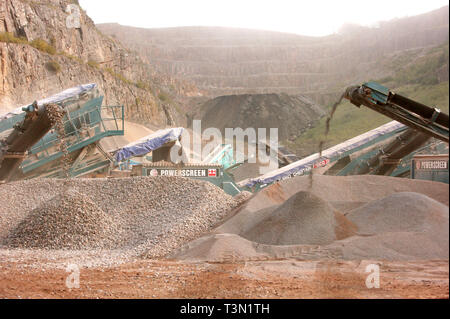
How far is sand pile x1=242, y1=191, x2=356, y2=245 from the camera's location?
21.9 feet

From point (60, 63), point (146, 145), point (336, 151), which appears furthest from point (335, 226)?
point (60, 63)

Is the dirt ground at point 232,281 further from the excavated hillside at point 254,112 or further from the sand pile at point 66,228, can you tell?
the excavated hillside at point 254,112

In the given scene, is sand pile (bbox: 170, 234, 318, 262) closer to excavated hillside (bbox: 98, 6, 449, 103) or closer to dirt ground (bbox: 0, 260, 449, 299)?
dirt ground (bbox: 0, 260, 449, 299)

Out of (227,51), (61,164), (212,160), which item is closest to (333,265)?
(61,164)

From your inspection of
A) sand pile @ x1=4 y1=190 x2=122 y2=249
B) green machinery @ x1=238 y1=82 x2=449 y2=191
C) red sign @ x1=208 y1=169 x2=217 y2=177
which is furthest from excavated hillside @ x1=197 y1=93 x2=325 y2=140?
sand pile @ x1=4 y1=190 x2=122 y2=249

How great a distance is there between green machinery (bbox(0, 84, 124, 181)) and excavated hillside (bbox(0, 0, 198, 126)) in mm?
12927

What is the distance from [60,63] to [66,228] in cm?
2788

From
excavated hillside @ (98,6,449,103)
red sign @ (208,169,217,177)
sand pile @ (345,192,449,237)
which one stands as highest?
excavated hillside @ (98,6,449,103)

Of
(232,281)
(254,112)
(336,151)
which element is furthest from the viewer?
(254,112)

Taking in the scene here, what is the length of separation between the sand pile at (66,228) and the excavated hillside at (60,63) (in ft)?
62.4

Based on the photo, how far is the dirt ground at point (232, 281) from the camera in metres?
4.24

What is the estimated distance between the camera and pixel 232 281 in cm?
540

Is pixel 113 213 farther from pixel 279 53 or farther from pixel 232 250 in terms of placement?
pixel 279 53

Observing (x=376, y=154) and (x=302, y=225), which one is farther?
(x=376, y=154)
